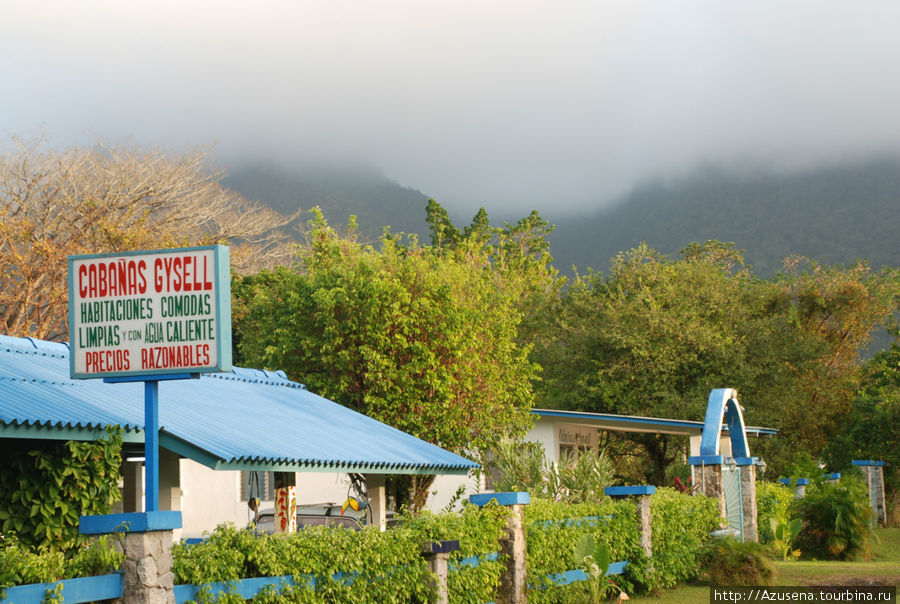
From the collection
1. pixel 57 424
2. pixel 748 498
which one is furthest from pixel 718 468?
pixel 57 424

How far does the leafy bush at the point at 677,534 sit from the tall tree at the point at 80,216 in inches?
810

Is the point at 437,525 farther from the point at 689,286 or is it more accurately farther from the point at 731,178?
the point at 731,178

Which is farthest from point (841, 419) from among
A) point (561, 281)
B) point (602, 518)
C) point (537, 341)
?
point (602, 518)

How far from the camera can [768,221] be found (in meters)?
152

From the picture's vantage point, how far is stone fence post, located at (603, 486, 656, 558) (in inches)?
610

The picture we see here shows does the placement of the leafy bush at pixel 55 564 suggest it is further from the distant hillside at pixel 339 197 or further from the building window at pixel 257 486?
the distant hillside at pixel 339 197

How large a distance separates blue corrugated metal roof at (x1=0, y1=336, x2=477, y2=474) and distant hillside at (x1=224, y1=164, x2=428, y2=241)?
117m

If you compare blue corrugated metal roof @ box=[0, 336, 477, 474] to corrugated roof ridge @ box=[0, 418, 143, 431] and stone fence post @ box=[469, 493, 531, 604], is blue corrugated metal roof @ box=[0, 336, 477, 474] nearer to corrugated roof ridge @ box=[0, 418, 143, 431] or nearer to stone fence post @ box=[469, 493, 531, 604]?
corrugated roof ridge @ box=[0, 418, 143, 431]

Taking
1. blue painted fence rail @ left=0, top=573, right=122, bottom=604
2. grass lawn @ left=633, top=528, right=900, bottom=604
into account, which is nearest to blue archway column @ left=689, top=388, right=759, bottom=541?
grass lawn @ left=633, top=528, right=900, bottom=604

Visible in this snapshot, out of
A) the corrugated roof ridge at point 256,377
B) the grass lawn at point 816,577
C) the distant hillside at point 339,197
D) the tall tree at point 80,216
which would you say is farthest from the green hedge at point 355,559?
the distant hillside at point 339,197

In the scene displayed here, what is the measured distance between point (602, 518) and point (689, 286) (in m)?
26.3

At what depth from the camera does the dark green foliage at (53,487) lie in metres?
9.71

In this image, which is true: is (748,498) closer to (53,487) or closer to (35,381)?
(35,381)

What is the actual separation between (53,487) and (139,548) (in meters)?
3.69
